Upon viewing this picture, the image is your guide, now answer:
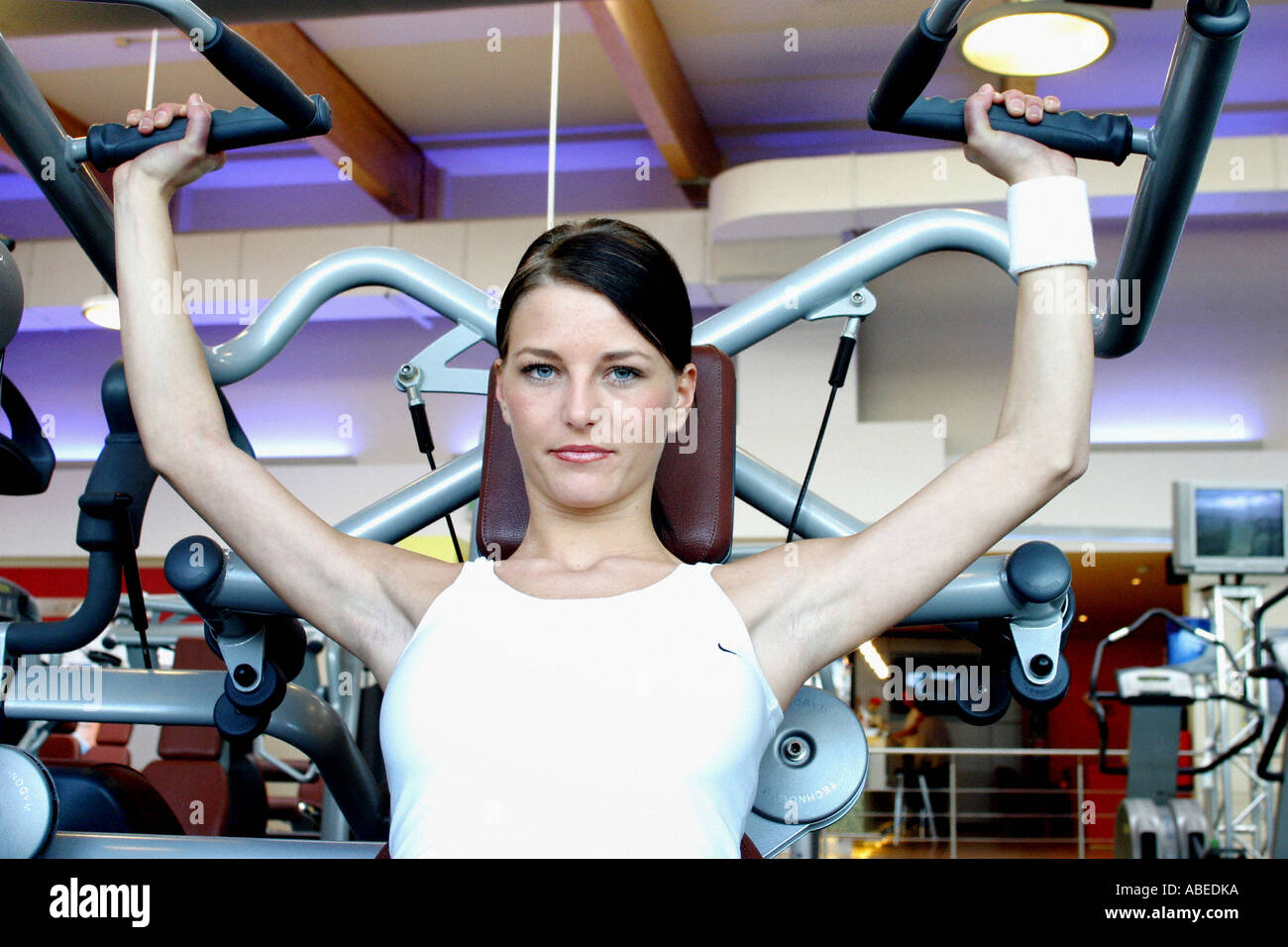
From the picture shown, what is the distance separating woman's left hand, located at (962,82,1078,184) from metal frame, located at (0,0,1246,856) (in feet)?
0.44

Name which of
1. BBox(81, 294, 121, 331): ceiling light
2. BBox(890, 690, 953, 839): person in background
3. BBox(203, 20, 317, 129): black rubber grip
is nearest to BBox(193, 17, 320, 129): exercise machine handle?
BBox(203, 20, 317, 129): black rubber grip

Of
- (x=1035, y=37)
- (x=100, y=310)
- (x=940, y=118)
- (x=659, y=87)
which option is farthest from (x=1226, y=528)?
(x=100, y=310)

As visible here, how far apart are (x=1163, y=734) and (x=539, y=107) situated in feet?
15.6

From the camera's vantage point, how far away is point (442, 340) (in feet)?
4.94

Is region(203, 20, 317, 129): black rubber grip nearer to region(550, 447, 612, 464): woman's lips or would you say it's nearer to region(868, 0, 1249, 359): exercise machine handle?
region(550, 447, 612, 464): woman's lips

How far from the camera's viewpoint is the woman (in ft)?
3.20

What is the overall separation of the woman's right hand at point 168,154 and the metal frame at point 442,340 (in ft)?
0.29

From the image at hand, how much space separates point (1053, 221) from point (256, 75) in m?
0.72

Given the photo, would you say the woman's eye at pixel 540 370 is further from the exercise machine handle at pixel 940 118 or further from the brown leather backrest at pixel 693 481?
the exercise machine handle at pixel 940 118

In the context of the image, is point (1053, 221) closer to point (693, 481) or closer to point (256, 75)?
point (693, 481)

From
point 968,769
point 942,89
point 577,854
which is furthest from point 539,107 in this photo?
point 968,769
